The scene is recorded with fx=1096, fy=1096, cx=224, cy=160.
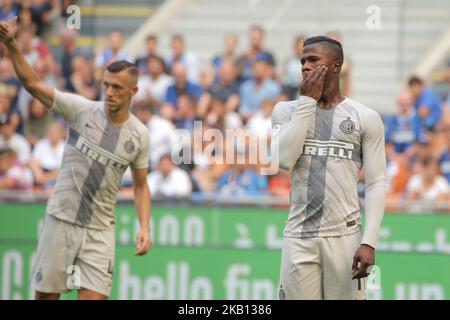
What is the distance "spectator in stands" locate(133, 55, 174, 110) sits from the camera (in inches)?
601

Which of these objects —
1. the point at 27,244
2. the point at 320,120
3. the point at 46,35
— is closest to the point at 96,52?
the point at 46,35

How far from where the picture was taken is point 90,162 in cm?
938

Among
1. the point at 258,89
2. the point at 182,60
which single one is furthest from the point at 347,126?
the point at 182,60

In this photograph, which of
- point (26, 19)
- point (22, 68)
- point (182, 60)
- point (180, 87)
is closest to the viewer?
point (22, 68)

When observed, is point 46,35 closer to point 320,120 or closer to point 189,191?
point 189,191

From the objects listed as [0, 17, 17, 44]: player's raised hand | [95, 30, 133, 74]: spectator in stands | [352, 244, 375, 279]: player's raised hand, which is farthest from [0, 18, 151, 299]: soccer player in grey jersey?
[95, 30, 133, 74]: spectator in stands

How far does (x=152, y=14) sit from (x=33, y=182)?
5.46 metres

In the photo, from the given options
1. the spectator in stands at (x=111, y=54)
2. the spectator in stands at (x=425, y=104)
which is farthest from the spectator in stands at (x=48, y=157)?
the spectator in stands at (x=425, y=104)

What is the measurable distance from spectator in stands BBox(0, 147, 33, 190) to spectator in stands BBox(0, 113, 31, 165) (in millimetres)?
262

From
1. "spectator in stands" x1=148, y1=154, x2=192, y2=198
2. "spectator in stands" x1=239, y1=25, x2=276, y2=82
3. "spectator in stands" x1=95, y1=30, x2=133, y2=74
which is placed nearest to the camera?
"spectator in stands" x1=148, y1=154, x2=192, y2=198

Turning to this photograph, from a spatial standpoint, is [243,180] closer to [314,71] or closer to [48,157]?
[48,157]

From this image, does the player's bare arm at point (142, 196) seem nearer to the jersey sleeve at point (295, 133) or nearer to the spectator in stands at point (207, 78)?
the jersey sleeve at point (295, 133)

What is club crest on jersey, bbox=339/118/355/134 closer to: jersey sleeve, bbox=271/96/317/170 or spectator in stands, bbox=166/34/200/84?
jersey sleeve, bbox=271/96/317/170

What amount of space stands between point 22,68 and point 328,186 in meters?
2.90
